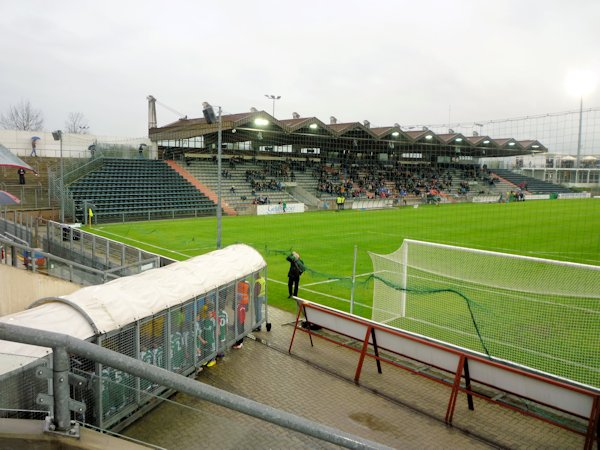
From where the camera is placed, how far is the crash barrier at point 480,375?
22.6 ft

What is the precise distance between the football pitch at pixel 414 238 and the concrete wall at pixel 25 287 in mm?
5870

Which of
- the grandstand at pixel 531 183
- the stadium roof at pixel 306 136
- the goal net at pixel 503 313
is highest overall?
the stadium roof at pixel 306 136

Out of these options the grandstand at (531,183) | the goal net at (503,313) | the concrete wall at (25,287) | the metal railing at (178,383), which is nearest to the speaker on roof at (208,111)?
the concrete wall at (25,287)

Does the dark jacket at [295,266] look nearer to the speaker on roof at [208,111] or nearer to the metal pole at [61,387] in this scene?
the speaker on roof at [208,111]

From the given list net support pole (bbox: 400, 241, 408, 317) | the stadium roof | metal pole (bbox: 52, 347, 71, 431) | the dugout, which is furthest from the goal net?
the stadium roof

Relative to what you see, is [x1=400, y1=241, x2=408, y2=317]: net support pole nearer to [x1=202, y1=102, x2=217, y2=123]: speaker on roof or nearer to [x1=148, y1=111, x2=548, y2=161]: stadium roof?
[x1=202, y1=102, x2=217, y2=123]: speaker on roof

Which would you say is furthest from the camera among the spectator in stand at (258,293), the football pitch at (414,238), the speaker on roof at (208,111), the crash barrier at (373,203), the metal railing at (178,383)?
the crash barrier at (373,203)

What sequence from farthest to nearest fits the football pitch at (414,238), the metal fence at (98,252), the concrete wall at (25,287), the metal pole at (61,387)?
the metal fence at (98,252) < the concrete wall at (25,287) < the football pitch at (414,238) < the metal pole at (61,387)

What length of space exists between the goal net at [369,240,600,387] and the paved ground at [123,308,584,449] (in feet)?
6.52

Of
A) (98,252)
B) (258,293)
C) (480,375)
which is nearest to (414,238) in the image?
(98,252)

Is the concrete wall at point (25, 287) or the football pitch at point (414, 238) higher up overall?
the concrete wall at point (25, 287)

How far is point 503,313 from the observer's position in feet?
38.4

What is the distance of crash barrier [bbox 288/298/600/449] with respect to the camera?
6.88m

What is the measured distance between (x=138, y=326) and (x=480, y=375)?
5.65 meters
